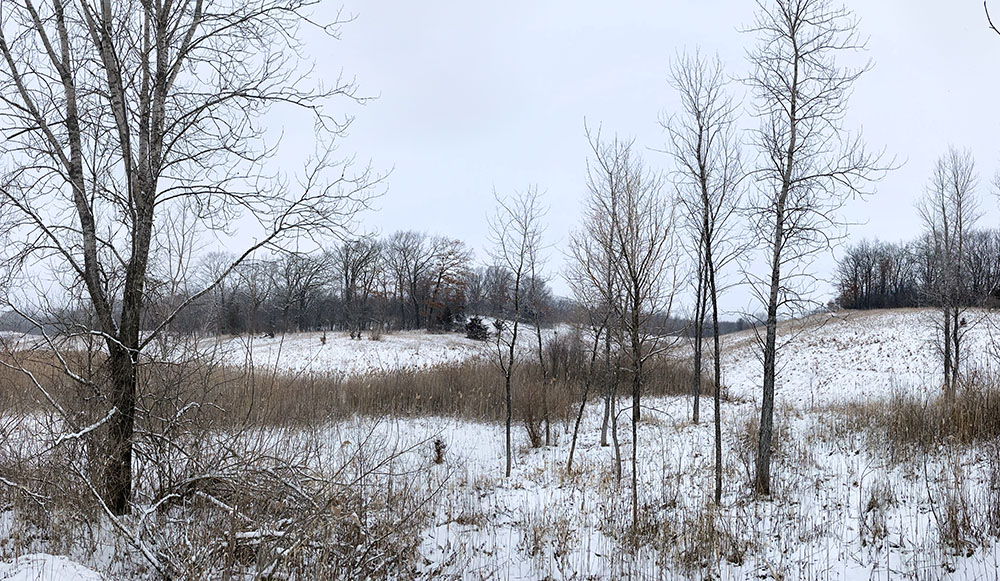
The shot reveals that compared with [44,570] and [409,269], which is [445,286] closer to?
[409,269]

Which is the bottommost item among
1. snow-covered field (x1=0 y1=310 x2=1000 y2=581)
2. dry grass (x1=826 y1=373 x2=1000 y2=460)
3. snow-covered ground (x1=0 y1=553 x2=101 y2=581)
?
snow-covered field (x1=0 y1=310 x2=1000 y2=581)

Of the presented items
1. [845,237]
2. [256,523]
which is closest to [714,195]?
[845,237]

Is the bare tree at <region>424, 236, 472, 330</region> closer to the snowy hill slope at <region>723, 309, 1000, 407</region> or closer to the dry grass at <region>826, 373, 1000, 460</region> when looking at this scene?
the snowy hill slope at <region>723, 309, 1000, 407</region>

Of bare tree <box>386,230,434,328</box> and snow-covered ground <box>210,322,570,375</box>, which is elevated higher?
bare tree <box>386,230,434,328</box>

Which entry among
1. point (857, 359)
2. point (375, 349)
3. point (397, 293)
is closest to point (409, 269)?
Result: point (397, 293)

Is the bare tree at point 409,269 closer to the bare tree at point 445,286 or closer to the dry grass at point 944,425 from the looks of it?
the bare tree at point 445,286

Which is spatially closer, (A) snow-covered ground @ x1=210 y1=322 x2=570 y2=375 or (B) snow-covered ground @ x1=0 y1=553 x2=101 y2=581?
(B) snow-covered ground @ x1=0 y1=553 x2=101 y2=581

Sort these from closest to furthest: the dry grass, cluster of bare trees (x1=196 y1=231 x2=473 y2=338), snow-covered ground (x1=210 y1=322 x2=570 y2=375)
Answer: the dry grass, snow-covered ground (x1=210 y1=322 x2=570 y2=375), cluster of bare trees (x1=196 y1=231 x2=473 y2=338)

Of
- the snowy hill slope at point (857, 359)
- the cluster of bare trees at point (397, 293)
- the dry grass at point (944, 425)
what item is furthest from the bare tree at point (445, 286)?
the dry grass at point (944, 425)

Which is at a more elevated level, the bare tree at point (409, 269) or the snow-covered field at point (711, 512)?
the bare tree at point (409, 269)

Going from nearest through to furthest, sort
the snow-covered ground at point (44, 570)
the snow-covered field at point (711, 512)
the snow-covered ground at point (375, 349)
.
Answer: the snow-covered ground at point (44, 570) → the snow-covered field at point (711, 512) → the snow-covered ground at point (375, 349)

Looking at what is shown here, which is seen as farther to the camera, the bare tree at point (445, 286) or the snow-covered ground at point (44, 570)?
the bare tree at point (445, 286)

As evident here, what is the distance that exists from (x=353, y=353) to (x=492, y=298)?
18.9 meters

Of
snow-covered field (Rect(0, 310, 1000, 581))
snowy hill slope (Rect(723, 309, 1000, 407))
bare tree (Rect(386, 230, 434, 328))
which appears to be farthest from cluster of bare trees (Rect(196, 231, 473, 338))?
snow-covered field (Rect(0, 310, 1000, 581))
